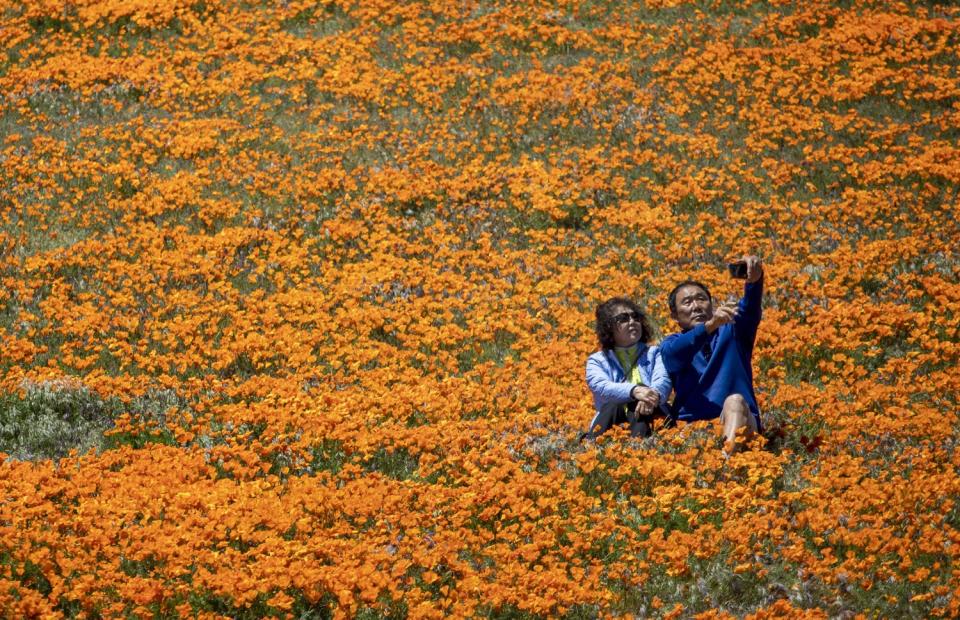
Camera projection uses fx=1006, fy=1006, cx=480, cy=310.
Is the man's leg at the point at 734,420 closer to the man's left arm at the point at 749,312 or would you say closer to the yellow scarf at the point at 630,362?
the man's left arm at the point at 749,312

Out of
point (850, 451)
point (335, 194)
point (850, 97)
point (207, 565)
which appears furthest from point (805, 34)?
point (207, 565)

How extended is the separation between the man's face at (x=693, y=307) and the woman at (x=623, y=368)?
0.41 m

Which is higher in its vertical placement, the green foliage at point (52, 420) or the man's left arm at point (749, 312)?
the man's left arm at point (749, 312)

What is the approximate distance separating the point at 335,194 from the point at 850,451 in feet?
32.6

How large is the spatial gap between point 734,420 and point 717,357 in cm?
70

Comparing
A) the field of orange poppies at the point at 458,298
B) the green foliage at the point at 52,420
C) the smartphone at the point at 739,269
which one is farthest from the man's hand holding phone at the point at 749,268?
the green foliage at the point at 52,420

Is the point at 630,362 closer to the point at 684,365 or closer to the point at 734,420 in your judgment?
the point at 684,365

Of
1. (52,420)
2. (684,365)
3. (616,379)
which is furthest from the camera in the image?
(52,420)

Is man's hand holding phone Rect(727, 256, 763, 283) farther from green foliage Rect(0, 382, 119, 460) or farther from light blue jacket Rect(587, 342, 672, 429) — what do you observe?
green foliage Rect(0, 382, 119, 460)

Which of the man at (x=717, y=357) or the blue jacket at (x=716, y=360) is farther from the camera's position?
the blue jacket at (x=716, y=360)

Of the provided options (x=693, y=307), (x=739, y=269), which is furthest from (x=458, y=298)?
(x=739, y=269)

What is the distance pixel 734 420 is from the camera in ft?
28.2

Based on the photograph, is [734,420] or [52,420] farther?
[52,420]

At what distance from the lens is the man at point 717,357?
8.66 m
